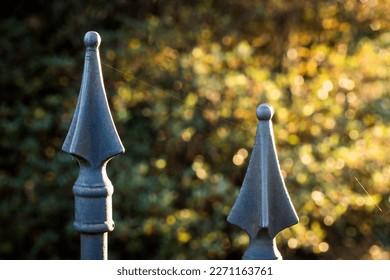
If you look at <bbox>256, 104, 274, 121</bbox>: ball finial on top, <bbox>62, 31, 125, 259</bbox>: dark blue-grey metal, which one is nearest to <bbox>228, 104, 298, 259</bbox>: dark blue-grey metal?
<bbox>256, 104, 274, 121</bbox>: ball finial on top

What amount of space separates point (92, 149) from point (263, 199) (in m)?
0.39

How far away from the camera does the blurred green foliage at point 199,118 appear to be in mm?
3330

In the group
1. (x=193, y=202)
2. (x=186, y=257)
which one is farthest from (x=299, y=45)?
(x=186, y=257)

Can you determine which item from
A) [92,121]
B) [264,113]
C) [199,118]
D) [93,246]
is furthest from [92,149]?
[199,118]

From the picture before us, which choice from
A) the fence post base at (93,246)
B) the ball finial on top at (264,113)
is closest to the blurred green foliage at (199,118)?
the fence post base at (93,246)

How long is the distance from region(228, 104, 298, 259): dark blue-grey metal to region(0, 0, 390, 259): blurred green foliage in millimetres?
1857

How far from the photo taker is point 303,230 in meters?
3.36

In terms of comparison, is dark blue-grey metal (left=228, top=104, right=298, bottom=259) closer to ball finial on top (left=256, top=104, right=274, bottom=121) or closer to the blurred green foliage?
ball finial on top (left=256, top=104, right=274, bottom=121)

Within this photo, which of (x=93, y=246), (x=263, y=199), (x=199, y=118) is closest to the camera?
(x=263, y=199)

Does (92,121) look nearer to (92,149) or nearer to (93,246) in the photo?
(92,149)

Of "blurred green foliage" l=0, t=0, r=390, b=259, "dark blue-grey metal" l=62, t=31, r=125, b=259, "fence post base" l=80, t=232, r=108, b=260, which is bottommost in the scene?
"fence post base" l=80, t=232, r=108, b=260

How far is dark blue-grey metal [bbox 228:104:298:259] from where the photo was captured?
4.40 ft

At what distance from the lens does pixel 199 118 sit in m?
3.37

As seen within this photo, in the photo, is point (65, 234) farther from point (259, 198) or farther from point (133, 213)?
point (259, 198)
